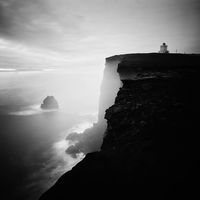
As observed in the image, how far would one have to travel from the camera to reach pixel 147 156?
18.0 ft

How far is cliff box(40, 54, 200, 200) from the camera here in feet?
14.3

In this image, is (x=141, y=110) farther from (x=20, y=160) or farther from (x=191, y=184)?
(x=20, y=160)

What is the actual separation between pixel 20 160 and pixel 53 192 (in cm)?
4368

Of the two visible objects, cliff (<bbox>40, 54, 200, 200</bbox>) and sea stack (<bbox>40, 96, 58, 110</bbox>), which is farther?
Answer: sea stack (<bbox>40, 96, 58, 110</bbox>)

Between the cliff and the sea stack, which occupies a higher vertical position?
the cliff

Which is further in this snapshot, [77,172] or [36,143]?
[36,143]

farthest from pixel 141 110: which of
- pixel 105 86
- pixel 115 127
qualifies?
pixel 105 86

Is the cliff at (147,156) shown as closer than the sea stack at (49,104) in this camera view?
Yes

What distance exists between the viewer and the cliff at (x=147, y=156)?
14.3ft

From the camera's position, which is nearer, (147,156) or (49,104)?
(147,156)

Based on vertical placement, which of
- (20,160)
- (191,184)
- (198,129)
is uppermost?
(198,129)

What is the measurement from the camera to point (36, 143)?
49719 millimetres

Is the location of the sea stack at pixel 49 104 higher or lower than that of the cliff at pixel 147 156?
lower

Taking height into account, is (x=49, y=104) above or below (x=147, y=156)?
below
